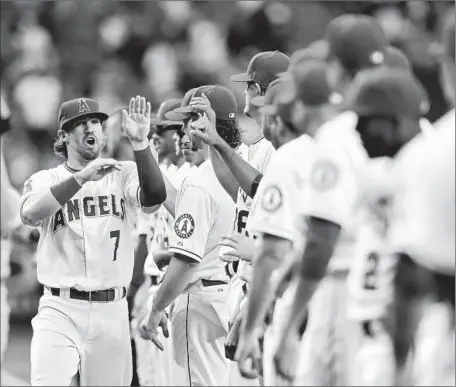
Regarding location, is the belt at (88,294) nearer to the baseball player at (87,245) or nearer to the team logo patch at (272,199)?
the baseball player at (87,245)

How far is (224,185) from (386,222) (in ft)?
6.45

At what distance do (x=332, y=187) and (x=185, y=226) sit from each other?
1940 millimetres

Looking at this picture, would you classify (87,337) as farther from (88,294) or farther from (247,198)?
(247,198)

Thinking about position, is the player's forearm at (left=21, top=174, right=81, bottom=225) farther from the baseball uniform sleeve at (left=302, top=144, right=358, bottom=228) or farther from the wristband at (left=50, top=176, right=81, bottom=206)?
the baseball uniform sleeve at (left=302, top=144, right=358, bottom=228)

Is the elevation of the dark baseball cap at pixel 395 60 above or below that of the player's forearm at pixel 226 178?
above

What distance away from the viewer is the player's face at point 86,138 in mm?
5895

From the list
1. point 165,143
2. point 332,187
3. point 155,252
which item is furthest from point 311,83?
point 165,143

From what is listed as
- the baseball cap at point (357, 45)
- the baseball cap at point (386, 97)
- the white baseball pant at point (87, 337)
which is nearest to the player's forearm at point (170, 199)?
the white baseball pant at point (87, 337)

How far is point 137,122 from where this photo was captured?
5508 mm

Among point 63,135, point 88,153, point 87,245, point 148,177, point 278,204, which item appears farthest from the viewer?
point 63,135

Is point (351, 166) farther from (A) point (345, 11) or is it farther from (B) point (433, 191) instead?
(A) point (345, 11)

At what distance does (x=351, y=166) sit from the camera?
3.72m

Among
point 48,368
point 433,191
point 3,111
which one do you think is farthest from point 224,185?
point 3,111

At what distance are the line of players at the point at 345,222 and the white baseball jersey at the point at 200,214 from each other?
26cm
